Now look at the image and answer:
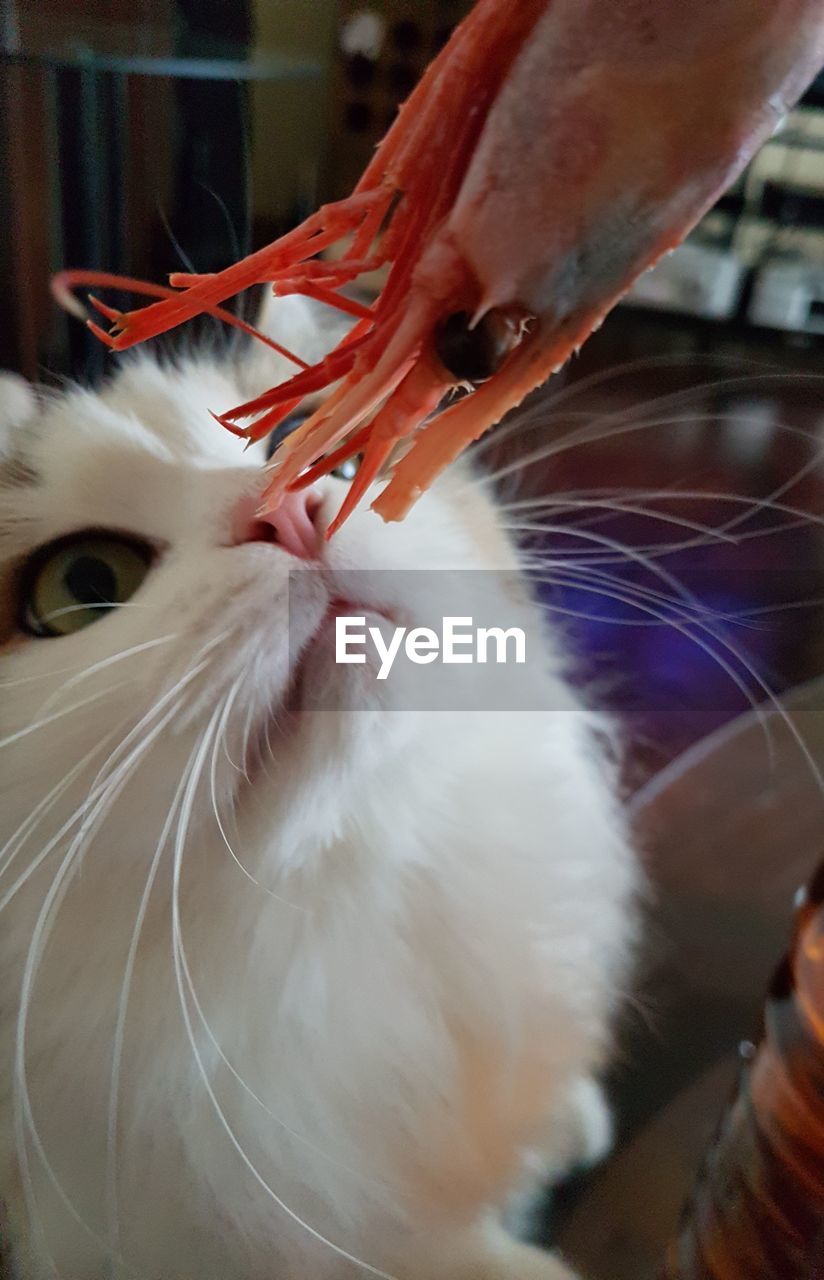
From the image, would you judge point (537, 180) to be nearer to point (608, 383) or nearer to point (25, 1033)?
point (608, 383)

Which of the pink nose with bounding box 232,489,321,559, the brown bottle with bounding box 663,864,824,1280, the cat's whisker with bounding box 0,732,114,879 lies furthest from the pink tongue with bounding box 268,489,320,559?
the brown bottle with bounding box 663,864,824,1280

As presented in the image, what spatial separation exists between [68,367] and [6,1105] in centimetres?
31

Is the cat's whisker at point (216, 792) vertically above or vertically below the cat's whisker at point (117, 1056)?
above

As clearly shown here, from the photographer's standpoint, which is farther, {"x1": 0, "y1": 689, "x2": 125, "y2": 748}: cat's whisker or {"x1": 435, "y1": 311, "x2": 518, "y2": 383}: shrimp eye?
{"x1": 0, "y1": 689, "x2": 125, "y2": 748}: cat's whisker

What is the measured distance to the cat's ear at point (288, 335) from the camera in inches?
15.0

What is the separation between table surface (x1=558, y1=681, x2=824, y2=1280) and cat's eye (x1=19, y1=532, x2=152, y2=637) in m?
0.33

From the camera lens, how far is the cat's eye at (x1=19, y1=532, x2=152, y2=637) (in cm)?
36

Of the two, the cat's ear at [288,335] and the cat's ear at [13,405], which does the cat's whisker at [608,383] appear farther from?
the cat's ear at [13,405]

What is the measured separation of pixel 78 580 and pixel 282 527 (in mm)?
103

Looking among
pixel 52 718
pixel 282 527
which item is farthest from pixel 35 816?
pixel 282 527

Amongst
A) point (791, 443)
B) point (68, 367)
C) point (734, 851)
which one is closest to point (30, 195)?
point (68, 367)

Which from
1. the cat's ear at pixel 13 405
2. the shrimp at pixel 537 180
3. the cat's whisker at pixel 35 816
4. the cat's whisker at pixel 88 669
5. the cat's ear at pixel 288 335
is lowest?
the cat's whisker at pixel 35 816

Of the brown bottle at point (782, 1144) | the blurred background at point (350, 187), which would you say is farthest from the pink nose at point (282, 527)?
the brown bottle at point (782, 1144)

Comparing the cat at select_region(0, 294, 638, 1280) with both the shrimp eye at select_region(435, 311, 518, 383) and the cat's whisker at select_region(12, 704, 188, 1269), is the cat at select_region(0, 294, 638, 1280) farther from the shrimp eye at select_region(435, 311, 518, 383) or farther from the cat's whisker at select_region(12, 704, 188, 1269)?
the shrimp eye at select_region(435, 311, 518, 383)
